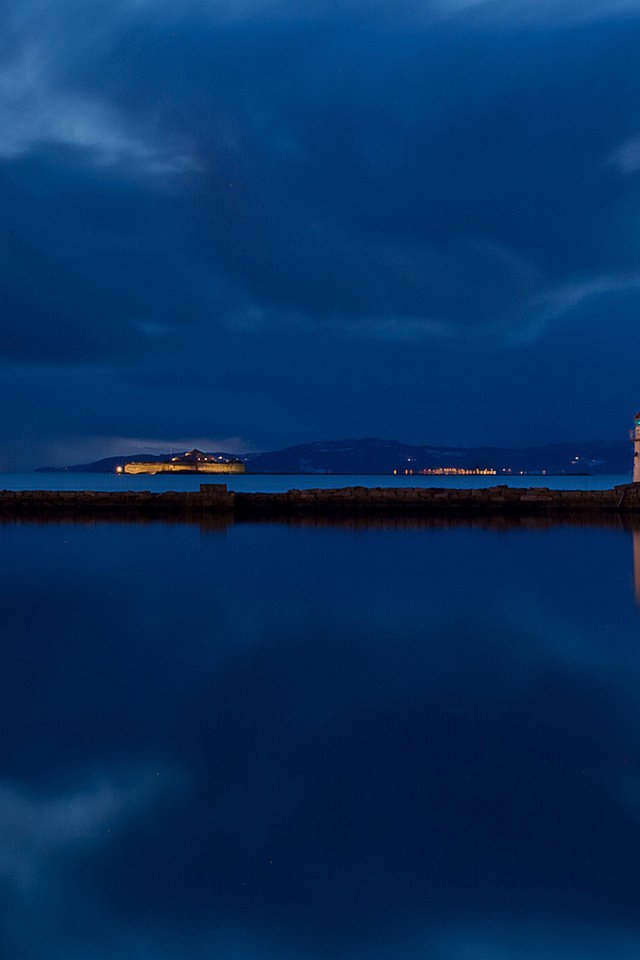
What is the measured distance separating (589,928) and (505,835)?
0.61 meters

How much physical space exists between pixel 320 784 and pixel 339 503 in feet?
77.4

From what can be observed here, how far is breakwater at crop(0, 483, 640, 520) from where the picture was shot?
84.6 ft

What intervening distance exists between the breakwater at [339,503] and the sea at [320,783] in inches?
675

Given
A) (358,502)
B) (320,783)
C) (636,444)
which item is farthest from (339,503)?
(320,783)

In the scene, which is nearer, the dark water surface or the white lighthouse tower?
the dark water surface

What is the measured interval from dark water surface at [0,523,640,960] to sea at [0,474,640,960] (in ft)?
0.04

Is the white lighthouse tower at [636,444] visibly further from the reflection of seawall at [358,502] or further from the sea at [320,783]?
the sea at [320,783]

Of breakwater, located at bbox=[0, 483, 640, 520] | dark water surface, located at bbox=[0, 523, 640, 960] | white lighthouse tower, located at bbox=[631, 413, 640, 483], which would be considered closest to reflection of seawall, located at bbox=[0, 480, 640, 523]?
breakwater, located at bbox=[0, 483, 640, 520]

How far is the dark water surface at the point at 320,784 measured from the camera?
2.67m

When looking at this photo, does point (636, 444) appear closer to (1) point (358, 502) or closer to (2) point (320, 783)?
(1) point (358, 502)

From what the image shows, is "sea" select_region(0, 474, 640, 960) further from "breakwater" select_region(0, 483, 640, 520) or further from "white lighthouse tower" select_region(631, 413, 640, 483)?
"white lighthouse tower" select_region(631, 413, 640, 483)

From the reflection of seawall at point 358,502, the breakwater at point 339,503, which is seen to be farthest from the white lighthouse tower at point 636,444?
the breakwater at point 339,503

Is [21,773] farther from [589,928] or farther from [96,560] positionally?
[96,560]

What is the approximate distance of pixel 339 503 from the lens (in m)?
27.3
